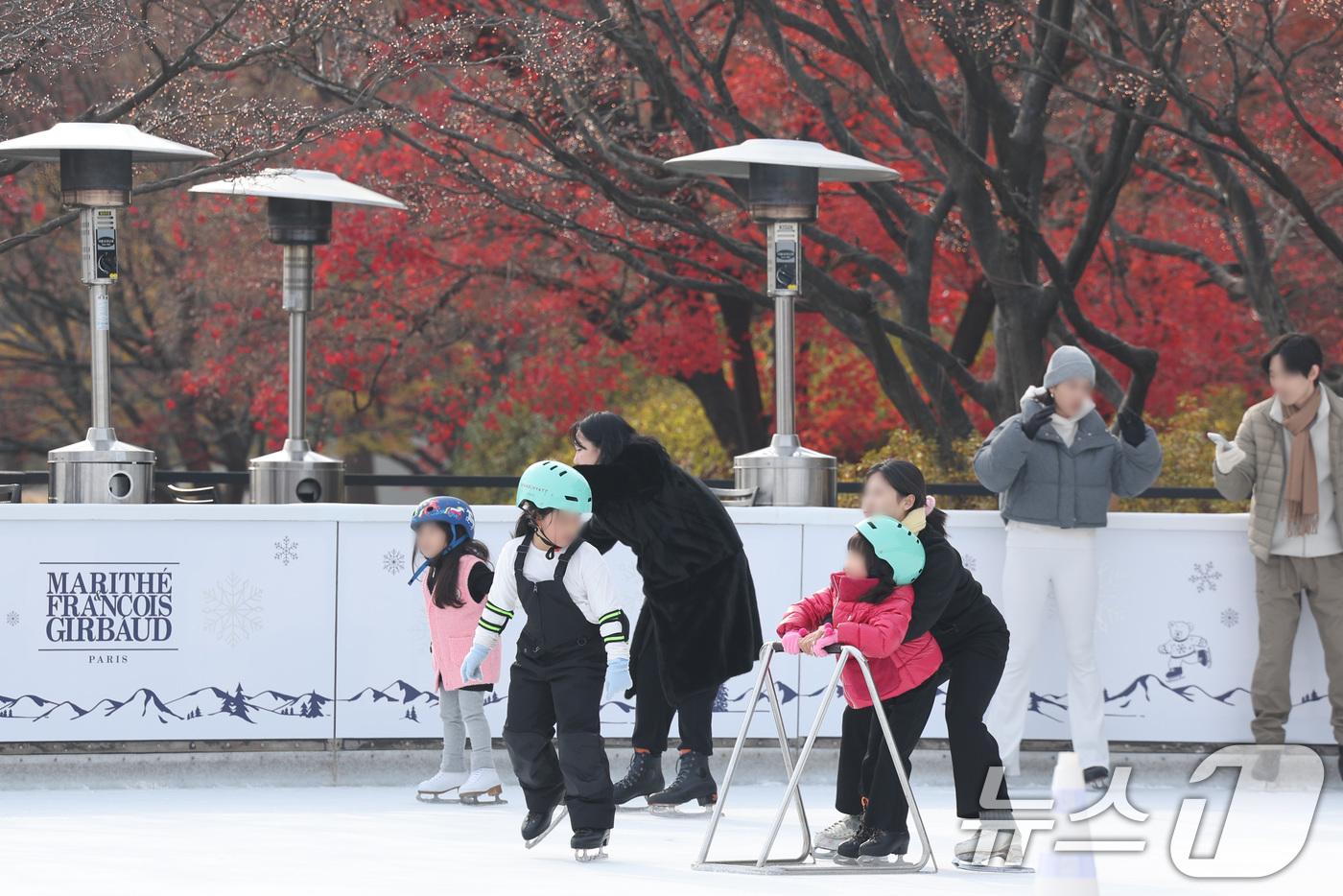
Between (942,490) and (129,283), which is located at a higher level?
(129,283)

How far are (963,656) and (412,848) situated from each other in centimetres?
230

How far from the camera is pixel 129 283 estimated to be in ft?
66.7

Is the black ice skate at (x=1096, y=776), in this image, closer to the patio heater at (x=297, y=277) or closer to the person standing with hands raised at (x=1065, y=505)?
the person standing with hands raised at (x=1065, y=505)

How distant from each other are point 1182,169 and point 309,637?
13087mm

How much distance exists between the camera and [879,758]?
19.0ft

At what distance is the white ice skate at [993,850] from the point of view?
19.3 feet

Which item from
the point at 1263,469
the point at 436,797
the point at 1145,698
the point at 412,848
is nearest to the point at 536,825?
the point at 412,848

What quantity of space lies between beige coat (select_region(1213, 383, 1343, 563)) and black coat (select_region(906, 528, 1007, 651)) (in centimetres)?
248

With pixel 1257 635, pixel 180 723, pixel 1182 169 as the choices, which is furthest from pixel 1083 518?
pixel 1182 169

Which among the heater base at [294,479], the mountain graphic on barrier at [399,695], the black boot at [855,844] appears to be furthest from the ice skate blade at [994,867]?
the heater base at [294,479]

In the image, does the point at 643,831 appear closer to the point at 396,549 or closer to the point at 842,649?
the point at 842,649

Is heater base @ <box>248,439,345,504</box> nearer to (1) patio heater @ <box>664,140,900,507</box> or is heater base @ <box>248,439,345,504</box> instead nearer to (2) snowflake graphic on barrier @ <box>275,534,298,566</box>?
(2) snowflake graphic on barrier @ <box>275,534,298,566</box>

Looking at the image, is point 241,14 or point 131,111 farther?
point 241,14

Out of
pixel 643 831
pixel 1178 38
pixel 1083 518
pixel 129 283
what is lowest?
pixel 643 831
